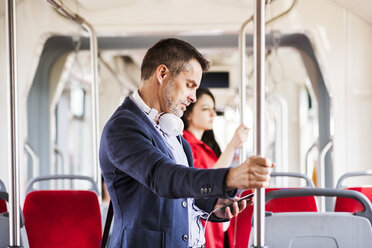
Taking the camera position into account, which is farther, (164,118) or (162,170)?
(164,118)

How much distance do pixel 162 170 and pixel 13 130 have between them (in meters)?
0.73

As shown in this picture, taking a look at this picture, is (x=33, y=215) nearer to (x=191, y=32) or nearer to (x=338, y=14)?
(x=191, y=32)

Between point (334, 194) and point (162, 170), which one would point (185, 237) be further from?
Result: point (334, 194)

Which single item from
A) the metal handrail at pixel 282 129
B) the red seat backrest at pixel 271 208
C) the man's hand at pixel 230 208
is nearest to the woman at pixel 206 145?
the red seat backrest at pixel 271 208

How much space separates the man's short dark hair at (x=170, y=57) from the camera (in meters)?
1.71

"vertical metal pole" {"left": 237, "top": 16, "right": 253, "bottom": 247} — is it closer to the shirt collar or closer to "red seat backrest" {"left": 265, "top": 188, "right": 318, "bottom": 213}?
the shirt collar

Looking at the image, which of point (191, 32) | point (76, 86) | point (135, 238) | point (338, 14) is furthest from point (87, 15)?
point (135, 238)

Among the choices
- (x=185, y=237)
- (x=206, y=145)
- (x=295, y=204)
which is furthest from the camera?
(x=206, y=145)

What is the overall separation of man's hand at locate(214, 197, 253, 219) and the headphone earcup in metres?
0.34

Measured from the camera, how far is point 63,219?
293 cm

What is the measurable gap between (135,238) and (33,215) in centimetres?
150

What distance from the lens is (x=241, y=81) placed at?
138 inches

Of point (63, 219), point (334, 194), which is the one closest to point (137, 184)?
point (334, 194)

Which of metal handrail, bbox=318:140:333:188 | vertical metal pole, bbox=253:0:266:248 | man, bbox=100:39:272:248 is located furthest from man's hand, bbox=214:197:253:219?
metal handrail, bbox=318:140:333:188
